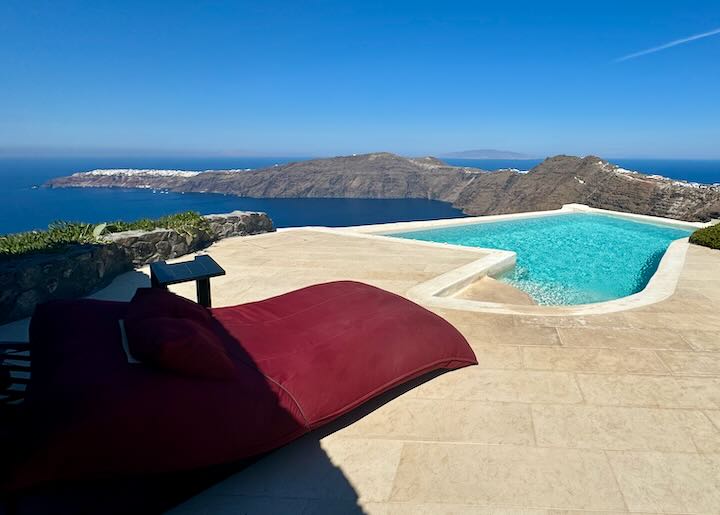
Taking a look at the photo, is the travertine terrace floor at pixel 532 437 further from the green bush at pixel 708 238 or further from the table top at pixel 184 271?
the green bush at pixel 708 238

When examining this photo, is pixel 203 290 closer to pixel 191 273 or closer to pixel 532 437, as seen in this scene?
pixel 191 273

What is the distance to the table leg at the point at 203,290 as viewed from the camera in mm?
4852

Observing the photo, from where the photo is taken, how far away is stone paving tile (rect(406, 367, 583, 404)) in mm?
3658

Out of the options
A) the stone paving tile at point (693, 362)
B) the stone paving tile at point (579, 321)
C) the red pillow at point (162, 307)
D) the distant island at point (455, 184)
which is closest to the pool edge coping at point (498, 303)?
Result: the stone paving tile at point (579, 321)

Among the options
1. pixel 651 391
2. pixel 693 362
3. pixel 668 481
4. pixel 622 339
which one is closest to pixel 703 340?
pixel 693 362

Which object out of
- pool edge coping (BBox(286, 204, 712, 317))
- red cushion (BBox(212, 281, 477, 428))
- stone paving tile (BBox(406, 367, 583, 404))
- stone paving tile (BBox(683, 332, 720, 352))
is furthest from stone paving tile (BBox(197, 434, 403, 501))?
stone paving tile (BBox(683, 332, 720, 352))

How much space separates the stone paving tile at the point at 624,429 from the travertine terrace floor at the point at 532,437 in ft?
0.04

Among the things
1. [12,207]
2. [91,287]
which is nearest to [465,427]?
[91,287]

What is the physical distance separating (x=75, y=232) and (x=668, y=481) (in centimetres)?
888

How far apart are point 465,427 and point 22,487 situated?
264cm

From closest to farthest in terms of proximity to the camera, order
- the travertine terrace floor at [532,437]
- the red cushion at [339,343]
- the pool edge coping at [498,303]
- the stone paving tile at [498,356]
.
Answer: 1. the travertine terrace floor at [532,437]
2. the red cushion at [339,343]
3. the stone paving tile at [498,356]
4. the pool edge coping at [498,303]

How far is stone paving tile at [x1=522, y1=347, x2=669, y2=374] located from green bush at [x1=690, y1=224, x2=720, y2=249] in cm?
836

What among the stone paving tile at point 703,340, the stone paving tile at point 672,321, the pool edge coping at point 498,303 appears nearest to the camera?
the stone paving tile at point 703,340

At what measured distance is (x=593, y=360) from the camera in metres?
4.32
